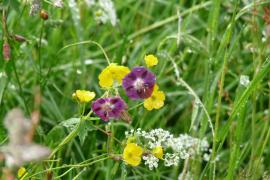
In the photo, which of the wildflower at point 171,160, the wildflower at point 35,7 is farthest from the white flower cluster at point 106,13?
the wildflower at point 171,160

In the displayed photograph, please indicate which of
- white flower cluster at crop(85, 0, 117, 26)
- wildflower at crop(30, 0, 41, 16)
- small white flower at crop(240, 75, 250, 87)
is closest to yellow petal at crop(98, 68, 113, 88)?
wildflower at crop(30, 0, 41, 16)

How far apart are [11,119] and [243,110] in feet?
3.09

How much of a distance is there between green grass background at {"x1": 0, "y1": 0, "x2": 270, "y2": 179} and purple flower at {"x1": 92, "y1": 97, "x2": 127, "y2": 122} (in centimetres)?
27

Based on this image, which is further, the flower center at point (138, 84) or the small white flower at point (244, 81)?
the small white flower at point (244, 81)

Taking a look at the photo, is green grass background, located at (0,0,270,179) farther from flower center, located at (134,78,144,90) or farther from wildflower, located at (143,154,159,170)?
flower center, located at (134,78,144,90)

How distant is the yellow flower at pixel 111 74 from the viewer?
112 centimetres

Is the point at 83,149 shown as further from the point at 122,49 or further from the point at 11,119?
the point at 11,119

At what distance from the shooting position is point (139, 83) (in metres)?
1.10

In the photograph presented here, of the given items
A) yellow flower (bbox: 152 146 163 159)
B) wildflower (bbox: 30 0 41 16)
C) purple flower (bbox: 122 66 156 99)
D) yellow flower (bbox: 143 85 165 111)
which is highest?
wildflower (bbox: 30 0 41 16)

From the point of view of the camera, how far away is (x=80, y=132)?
1156 millimetres

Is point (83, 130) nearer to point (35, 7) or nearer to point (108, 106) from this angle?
point (108, 106)

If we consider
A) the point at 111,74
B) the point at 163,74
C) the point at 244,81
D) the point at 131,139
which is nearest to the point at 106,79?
the point at 111,74

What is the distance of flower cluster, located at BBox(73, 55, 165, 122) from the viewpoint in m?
1.11

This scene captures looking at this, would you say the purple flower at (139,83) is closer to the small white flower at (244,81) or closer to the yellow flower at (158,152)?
the yellow flower at (158,152)
